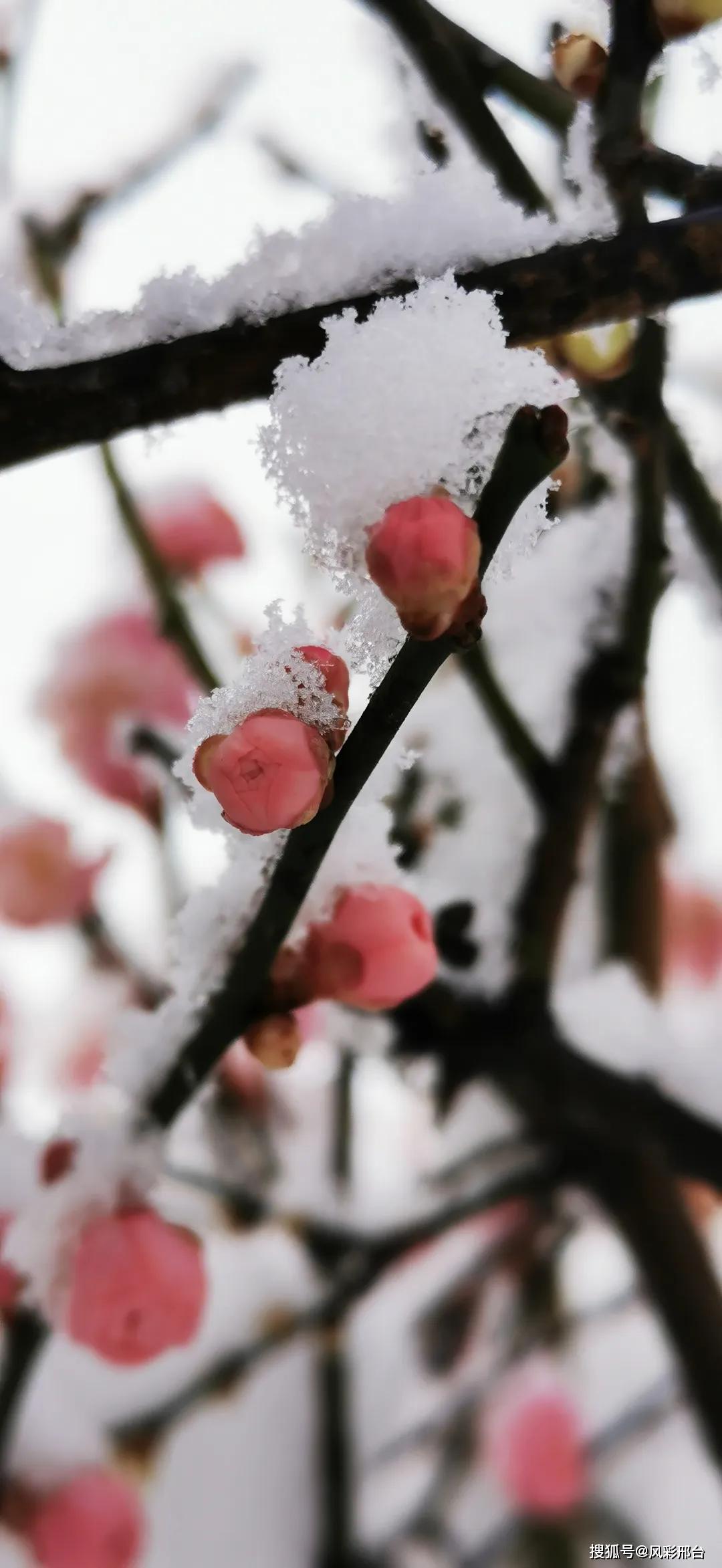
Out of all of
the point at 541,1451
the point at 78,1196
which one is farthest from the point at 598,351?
the point at 541,1451

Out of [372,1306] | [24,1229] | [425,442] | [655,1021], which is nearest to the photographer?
[425,442]

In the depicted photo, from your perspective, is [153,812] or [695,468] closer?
[695,468]

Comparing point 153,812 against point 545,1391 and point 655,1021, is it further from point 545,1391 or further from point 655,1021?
point 545,1391

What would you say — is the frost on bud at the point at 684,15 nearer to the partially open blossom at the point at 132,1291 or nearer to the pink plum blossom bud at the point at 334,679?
the pink plum blossom bud at the point at 334,679

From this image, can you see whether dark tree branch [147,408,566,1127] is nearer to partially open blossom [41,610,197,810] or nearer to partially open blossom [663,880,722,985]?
partially open blossom [41,610,197,810]

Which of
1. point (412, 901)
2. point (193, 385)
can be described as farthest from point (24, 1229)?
point (193, 385)

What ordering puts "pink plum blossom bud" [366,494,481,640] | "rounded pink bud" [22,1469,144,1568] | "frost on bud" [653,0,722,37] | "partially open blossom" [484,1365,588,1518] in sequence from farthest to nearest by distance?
1. "partially open blossom" [484,1365,588,1518]
2. "rounded pink bud" [22,1469,144,1568]
3. "frost on bud" [653,0,722,37]
4. "pink plum blossom bud" [366,494,481,640]

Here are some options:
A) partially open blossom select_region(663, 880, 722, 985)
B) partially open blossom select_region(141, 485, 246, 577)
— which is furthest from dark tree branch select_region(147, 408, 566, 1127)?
partially open blossom select_region(663, 880, 722, 985)
